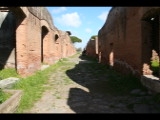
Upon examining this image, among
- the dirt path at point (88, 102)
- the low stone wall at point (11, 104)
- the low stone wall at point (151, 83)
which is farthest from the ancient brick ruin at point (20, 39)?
the low stone wall at point (151, 83)

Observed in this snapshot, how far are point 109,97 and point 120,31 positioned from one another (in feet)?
18.1

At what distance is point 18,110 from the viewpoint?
5855 millimetres

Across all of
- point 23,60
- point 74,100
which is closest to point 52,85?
point 23,60

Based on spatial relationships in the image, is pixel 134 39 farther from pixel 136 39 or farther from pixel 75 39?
pixel 75 39

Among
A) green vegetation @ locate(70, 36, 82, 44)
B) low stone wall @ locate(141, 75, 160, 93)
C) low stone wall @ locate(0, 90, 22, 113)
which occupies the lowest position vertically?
low stone wall @ locate(0, 90, 22, 113)

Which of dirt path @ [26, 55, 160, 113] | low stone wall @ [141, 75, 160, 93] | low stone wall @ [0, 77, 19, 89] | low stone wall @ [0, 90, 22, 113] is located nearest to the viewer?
low stone wall @ [0, 90, 22, 113]

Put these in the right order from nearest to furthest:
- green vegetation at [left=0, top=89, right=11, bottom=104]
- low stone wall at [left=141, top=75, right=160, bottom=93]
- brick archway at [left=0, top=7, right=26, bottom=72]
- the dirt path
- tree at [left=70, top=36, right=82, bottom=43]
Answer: green vegetation at [left=0, top=89, right=11, bottom=104] → the dirt path → low stone wall at [left=141, top=75, right=160, bottom=93] → brick archway at [left=0, top=7, right=26, bottom=72] → tree at [left=70, top=36, right=82, bottom=43]

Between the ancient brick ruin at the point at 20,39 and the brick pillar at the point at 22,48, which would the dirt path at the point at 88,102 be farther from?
the ancient brick ruin at the point at 20,39

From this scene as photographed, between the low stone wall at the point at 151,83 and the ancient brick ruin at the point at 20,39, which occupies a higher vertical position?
the ancient brick ruin at the point at 20,39

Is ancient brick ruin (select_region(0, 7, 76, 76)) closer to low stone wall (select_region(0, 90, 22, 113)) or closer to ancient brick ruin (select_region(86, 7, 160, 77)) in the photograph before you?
low stone wall (select_region(0, 90, 22, 113))

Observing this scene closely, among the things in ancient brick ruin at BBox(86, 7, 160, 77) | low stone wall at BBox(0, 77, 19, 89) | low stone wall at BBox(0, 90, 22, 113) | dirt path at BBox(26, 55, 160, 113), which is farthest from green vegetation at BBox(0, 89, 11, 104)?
ancient brick ruin at BBox(86, 7, 160, 77)

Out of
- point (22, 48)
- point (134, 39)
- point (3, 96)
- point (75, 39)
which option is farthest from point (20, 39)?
point (75, 39)
